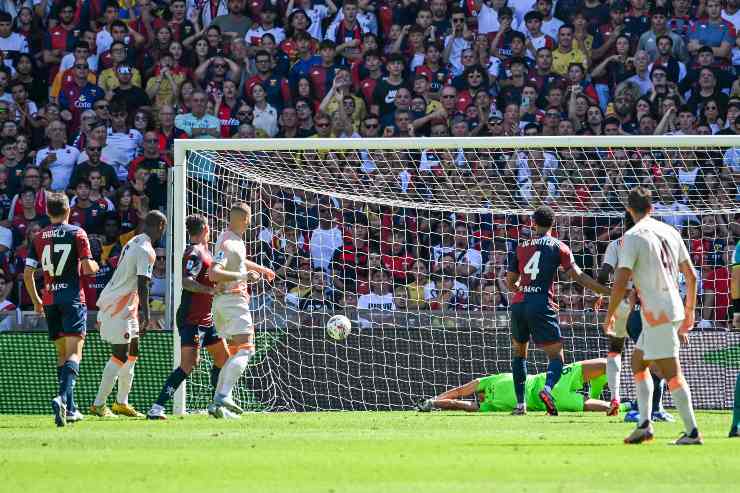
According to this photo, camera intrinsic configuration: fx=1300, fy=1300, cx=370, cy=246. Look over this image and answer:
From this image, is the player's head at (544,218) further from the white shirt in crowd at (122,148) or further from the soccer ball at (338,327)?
the white shirt in crowd at (122,148)

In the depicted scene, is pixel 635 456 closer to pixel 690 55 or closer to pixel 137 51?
pixel 690 55

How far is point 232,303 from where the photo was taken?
13.2 meters

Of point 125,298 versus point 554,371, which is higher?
point 125,298

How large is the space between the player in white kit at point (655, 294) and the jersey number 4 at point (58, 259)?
218 inches

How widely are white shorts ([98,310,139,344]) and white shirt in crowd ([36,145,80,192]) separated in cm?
874

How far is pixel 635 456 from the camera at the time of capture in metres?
8.90

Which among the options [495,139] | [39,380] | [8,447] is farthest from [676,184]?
[8,447]

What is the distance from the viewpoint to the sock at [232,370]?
42.4 feet

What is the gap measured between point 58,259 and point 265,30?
11.9 metres

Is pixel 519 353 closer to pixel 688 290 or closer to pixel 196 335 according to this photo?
pixel 196 335

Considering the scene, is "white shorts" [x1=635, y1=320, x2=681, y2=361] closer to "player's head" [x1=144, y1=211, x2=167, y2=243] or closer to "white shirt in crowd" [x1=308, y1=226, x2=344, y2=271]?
"player's head" [x1=144, y1=211, x2=167, y2=243]

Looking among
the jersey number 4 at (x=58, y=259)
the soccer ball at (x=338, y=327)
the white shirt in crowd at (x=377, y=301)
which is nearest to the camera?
the jersey number 4 at (x=58, y=259)

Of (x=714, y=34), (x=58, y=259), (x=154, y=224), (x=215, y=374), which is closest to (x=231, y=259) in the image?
(x=154, y=224)

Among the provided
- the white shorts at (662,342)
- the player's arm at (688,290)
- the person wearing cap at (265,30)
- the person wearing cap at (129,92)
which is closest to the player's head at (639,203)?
the player's arm at (688,290)
